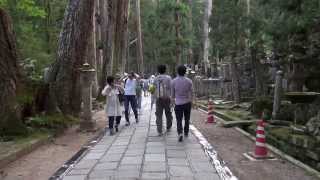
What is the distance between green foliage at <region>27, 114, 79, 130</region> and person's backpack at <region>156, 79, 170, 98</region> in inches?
125

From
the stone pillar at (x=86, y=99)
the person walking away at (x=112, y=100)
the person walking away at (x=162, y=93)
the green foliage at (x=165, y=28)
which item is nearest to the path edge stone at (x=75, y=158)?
the person walking away at (x=112, y=100)

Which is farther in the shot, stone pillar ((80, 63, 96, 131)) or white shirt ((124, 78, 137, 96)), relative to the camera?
white shirt ((124, 78, 137, 96))

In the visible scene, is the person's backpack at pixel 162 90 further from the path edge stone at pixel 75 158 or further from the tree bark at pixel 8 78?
the tree bark at pixel 8 78

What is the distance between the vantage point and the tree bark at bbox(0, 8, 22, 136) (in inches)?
441

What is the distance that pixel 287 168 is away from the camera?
8.28 meters

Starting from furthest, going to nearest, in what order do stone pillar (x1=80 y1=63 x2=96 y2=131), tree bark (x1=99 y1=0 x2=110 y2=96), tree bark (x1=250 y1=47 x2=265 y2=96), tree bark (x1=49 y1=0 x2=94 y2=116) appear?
1. tree bark (x1=99 y1=0 x2=110 y2=96)
2. tree bark (x1=250 y1=47 x2=265 y2=96)
3. tree bark (x1=49 y1=0 x2=94 y2=116)
4. stone pillar (x1=80 y1=63 x2=96 y2=131)

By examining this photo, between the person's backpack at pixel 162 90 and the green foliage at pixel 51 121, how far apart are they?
3181mm

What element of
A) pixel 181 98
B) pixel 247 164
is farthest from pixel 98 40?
pixel 247 164

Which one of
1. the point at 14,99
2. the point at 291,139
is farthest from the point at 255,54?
the point at 14,99

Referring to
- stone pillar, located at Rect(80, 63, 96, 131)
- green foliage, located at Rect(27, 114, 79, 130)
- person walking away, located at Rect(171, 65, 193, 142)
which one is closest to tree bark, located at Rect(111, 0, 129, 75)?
green foliage, located at Rect(27, 114, 79, 130)

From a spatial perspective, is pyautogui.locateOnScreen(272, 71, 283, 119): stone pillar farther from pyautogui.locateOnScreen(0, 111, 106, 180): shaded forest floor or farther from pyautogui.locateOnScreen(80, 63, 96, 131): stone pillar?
pyautogui.locateOnScreen(80, 63, 96, 131): stone pillar

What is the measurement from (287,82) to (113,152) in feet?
28.7

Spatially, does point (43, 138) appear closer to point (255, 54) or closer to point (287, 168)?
point (287, 168)

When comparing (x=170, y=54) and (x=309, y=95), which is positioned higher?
(x=170, y=54)
